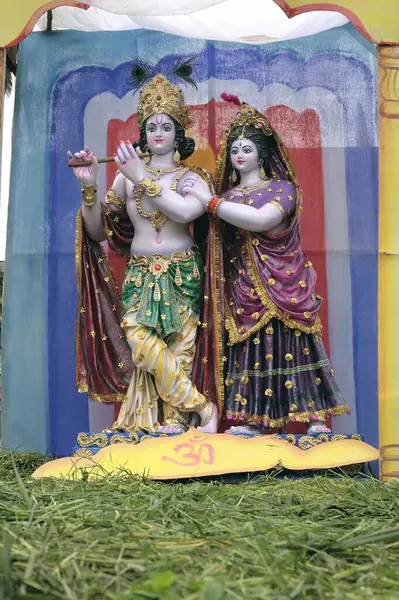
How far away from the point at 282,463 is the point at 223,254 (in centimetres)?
118

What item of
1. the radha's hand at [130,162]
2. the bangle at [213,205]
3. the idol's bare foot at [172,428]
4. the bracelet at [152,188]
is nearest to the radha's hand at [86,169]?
the radha's hand at [130,162]

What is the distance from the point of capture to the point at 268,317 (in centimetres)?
407

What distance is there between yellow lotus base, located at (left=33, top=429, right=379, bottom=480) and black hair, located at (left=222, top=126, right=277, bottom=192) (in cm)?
141

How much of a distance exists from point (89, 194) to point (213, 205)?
0.65 meters

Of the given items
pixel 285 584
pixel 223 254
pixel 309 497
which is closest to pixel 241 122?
pixel 223 254

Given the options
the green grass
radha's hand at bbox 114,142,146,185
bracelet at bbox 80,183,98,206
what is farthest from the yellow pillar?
bracelet at bbox 80,183,98,206

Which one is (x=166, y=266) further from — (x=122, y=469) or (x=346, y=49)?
(x=346, y=49)

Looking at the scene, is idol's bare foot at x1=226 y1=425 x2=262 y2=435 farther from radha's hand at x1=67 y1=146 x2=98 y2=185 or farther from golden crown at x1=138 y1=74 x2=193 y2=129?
golden crown at x1=138 y1=74 x2=193 y2=129

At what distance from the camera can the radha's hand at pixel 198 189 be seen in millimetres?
4145

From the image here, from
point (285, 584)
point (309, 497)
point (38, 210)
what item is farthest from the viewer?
point (38, 210)

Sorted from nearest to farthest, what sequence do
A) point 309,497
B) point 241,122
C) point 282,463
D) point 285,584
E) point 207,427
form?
1. point 285,584
2. point 309,497
3. point 282,463
4. point 207,427
5. point 241,122

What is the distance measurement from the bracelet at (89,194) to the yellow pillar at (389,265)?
57.3 inches

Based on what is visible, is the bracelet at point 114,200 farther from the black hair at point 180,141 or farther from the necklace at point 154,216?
the black hair at point 180,141

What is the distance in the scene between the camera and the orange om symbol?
3.72 m
